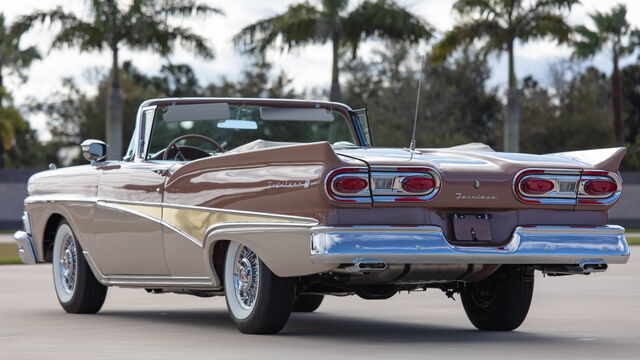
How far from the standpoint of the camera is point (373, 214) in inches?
301

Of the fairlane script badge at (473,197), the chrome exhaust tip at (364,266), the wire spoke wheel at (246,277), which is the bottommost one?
the wire spoke wheel at (246,277)

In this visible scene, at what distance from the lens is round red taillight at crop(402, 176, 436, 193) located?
770cm

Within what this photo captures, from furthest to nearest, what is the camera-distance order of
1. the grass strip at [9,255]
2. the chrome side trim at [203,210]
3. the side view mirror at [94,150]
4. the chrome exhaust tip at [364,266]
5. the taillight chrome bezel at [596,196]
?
the grass strip at [9,255] < the side view mirror at [94,150] < the taillight chrome bezel at [596,196] < the chrome side trim at [203,210] < the chrome exhaust tip at [364,266]

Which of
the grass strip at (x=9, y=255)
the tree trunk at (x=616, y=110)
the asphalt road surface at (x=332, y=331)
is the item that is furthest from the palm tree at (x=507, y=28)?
the asphalt road surface at (x=332, y=331)

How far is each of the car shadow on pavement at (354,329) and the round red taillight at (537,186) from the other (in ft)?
2.99

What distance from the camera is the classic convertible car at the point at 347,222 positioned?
7.63m

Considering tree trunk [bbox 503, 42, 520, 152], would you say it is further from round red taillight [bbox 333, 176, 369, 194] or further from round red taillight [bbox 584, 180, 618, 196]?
round red taillight [bbox 333, 176, 369, 194]

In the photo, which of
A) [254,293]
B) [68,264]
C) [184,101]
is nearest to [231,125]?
[184,101]

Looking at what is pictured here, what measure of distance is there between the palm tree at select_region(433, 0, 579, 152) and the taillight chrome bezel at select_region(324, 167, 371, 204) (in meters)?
33.9

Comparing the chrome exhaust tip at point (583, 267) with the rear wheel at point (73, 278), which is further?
the rear wheel at point (73, 278)

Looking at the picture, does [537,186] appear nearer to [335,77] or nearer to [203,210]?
[203,210]

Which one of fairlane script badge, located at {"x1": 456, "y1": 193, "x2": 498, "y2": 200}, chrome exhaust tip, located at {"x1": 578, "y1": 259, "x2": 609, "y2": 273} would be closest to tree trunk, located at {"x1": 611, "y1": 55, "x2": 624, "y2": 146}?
chrome exhaust tip, located at {"x1": 578, "y1": 259, "x2": 609, "y2": 273}

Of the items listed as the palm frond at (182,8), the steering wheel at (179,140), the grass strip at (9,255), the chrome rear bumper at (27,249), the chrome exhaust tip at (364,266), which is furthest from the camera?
the palm frond at (182,8)

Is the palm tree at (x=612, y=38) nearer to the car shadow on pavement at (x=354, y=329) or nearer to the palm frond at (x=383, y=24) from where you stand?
the palm frond at (x=383, y=24)
